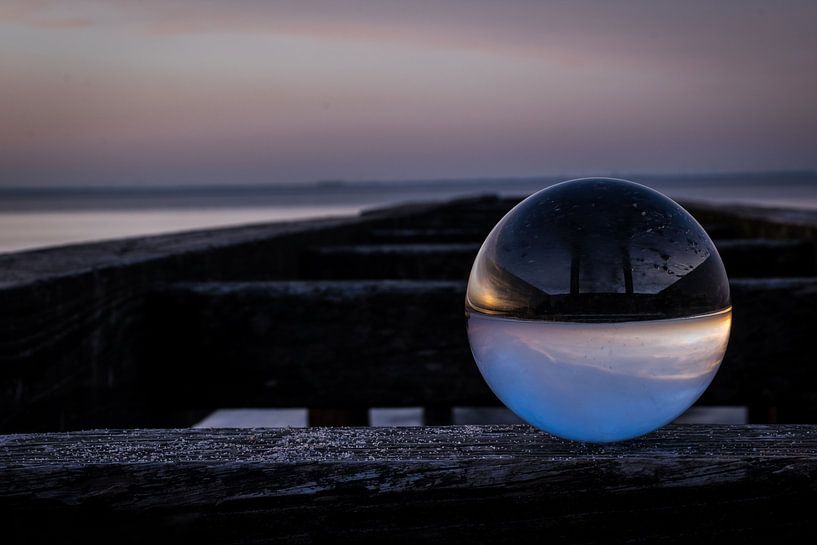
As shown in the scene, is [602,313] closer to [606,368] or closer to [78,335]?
[606,368]

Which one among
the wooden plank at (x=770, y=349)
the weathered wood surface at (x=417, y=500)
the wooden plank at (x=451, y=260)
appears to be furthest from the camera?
the wooden plank at (x=451, y=260)

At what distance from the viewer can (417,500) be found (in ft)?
3.24

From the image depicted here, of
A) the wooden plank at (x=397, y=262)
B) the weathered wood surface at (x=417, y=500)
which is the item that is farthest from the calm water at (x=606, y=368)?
the wooden plank at (x=397, y=262)

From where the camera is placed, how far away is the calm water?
1070 mm

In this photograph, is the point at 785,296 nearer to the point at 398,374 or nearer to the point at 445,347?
the point at 445,347

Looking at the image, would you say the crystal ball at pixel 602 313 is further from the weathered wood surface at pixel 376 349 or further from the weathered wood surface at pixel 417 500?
the weathered wood surface at pixel 376 349

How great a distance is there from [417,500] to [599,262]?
39cm

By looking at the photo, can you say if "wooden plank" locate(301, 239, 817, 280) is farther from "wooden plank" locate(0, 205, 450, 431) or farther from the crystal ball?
the crystal ball

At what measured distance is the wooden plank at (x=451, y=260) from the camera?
374cm

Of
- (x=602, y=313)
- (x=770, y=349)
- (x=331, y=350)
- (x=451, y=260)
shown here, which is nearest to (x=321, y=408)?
(x=331, y=350)

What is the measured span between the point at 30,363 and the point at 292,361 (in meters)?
0.68

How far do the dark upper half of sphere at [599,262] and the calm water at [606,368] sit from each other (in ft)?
0.06

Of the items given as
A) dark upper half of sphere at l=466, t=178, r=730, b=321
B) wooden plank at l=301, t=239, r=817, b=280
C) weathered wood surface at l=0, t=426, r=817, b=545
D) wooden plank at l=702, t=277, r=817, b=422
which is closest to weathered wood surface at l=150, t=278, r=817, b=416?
wooden plank at l=702, t=277, r=817, b=422

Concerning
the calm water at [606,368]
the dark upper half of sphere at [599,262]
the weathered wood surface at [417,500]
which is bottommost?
the weathered wood surface at [417,500]
